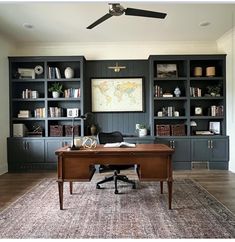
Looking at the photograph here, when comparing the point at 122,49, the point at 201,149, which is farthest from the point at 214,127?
the point at 122,49

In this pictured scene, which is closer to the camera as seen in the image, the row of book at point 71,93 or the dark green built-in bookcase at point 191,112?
the dark green built-in bookcase at point 191,112

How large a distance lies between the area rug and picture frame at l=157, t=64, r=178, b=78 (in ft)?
8.44

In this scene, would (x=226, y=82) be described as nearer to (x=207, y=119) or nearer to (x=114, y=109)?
(x=207, y=119)

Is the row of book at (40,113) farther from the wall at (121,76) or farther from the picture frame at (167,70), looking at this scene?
the picture frame at (167,70)

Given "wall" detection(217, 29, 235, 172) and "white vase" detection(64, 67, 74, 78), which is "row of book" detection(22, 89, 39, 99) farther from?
"wall" detection(217, 29, 235, 172)

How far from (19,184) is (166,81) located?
3.65 meters

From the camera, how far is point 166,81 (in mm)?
5504

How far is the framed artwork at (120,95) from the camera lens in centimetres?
552

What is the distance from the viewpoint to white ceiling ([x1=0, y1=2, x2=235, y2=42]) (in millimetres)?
3640

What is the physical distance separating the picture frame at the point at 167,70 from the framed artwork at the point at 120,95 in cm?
46

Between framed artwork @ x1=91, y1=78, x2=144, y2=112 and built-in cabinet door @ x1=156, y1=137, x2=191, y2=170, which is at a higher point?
framed artwork @ x1=91, y1=78, x2=144, y2=112

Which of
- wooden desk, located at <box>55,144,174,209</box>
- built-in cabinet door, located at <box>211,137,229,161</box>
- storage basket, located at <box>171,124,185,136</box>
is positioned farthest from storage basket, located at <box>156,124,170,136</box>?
wooden desk, located at <box>55,144,174,209</box>

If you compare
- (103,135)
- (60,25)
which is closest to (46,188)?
(103,135)

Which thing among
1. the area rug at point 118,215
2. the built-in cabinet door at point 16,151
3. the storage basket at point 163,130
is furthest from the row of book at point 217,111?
the built-in cabinet door at point 16,151
